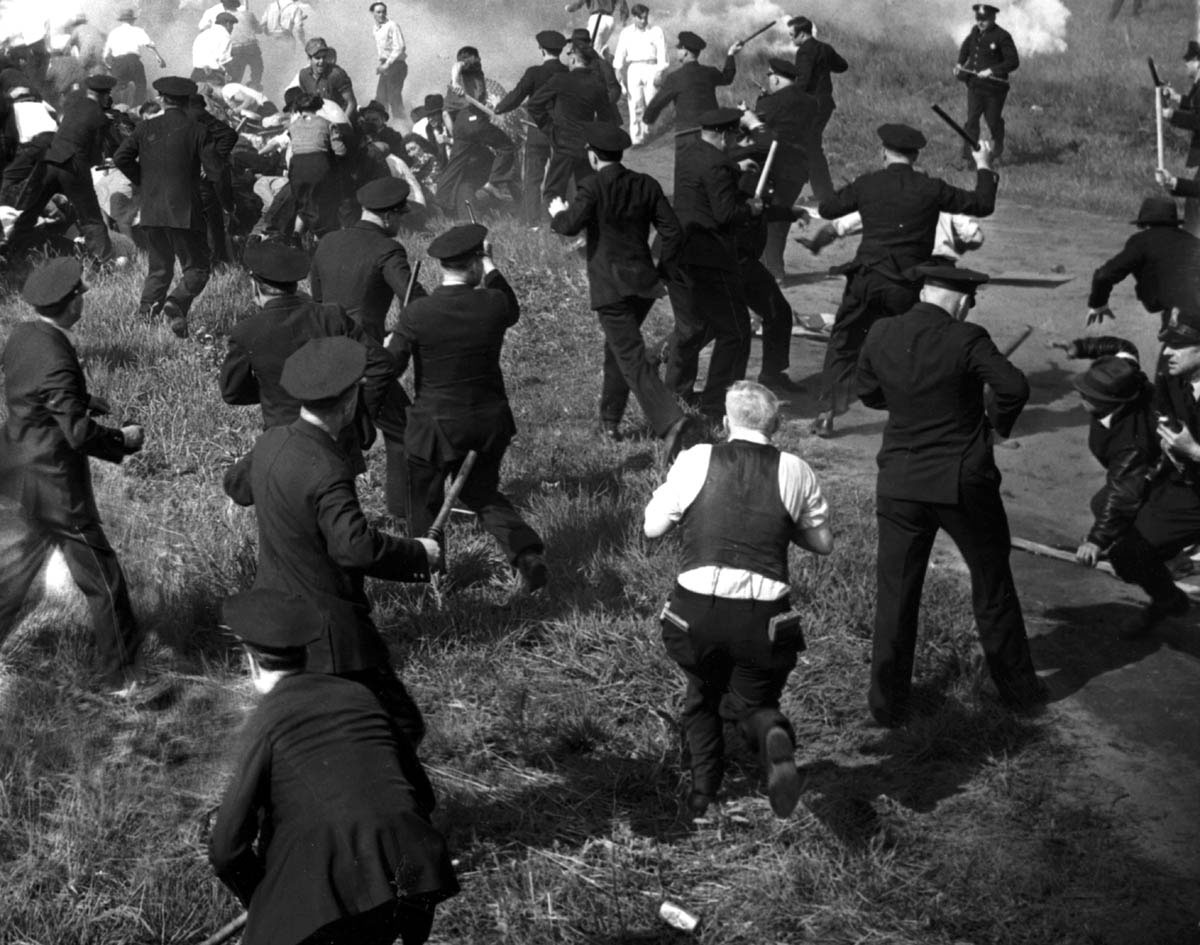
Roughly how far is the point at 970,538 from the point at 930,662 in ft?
3.02

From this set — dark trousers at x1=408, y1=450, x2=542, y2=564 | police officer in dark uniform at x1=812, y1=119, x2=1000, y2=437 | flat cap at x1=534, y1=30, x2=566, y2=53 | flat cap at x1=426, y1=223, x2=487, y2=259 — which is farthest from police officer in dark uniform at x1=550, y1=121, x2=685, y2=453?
flat cap at x1=534, y1=30, x2=566, y2=53

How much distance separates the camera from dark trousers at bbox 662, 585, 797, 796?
5.34 metres

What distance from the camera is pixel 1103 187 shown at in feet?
58.0

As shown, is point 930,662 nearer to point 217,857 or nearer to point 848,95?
point 217,857

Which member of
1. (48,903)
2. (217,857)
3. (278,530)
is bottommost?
(48,903)

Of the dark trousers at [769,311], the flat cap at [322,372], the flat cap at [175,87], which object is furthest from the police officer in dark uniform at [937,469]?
the flat cap at [175,87]

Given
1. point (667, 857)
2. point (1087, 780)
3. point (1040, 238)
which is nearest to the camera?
point (667, 857)

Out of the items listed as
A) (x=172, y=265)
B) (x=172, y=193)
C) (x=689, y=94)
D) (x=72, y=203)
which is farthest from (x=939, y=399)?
(x=689, y=94)

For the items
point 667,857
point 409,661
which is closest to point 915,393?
point 667,857

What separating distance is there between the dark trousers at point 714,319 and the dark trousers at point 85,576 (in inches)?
170

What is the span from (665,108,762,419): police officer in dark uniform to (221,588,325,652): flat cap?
5.95 m

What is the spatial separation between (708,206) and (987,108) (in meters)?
9.38

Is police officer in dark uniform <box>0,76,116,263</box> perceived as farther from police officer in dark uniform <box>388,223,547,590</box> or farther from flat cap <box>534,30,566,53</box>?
police officer in dark uniform <box>388,223,547,590</box>

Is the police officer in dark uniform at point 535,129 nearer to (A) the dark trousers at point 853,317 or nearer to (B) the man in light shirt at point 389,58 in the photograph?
(A) the dark trousers at point 853,317
